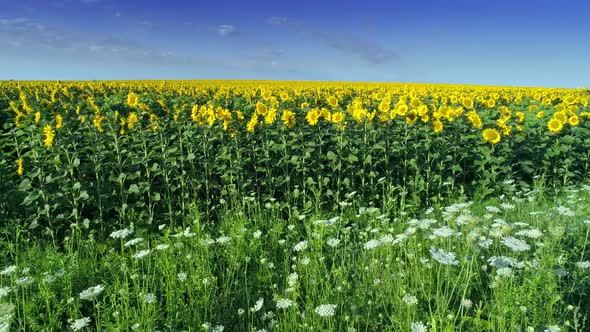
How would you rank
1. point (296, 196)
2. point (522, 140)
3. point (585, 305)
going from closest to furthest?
point (585, 305) < point (296, 196) < point (522, 140)

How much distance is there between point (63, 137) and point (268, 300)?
3935mm

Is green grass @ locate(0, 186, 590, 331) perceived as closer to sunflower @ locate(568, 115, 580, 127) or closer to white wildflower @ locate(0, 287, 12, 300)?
white wildflower @ locate(0, 287, 12, 300)

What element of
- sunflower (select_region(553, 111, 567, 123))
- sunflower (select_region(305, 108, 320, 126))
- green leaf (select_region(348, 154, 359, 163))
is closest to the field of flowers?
→ green leaf (select_region(348, 154, 359, 163))

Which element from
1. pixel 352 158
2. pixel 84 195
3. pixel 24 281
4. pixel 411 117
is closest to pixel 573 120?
pixel 411 117

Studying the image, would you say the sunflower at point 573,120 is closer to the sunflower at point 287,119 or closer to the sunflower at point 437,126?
the sunflower at point 437,126

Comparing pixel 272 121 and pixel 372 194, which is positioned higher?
pixel 272 121

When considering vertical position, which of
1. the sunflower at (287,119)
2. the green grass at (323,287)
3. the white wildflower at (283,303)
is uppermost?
the sunflower at (287,119)

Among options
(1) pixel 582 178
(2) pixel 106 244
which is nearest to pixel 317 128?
(2) pixel 106 244

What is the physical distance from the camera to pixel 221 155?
6500 mm

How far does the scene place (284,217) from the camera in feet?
21.9

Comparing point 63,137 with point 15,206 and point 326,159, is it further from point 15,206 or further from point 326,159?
point 326,159

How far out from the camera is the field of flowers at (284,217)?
3.35 metres

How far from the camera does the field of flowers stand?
Result: 3.35 meters

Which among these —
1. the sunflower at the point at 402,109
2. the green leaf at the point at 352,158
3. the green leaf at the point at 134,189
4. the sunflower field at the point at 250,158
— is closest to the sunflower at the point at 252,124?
the sunflower field at the point at 250,158
